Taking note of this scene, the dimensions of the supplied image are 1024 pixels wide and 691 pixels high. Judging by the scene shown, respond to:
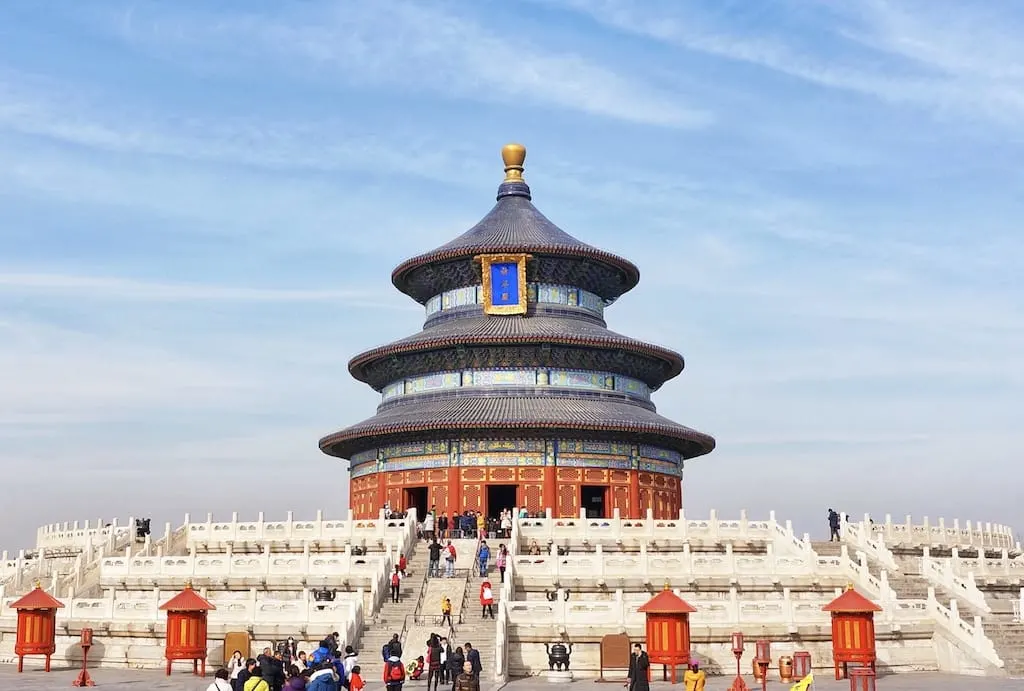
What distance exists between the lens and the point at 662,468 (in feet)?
182

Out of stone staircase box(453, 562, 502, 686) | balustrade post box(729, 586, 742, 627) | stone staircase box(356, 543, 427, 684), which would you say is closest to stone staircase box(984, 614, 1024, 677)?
balustrade post box(729, 586, 742, 627)

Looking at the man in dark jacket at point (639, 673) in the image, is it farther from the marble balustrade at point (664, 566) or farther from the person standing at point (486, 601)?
the marble balustrade at point (664, 566)

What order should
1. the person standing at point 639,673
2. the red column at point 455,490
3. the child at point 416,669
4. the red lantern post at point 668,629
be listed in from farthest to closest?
the red column at point 455,490 < the child at point 416,669 < the red lantern post at point 668,629 < the person standing at point 639,673

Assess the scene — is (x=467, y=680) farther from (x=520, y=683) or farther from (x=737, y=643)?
(x=737, y=643)

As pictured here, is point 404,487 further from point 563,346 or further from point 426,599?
point 426,599

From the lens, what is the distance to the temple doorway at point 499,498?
173 ft

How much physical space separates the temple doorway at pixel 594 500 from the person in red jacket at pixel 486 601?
2040cm

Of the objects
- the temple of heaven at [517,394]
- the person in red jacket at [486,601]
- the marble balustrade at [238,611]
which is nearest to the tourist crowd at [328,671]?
the marble balustrade at [238,611]

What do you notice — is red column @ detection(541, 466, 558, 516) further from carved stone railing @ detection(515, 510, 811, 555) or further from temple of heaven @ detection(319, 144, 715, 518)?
carved stone railing @ detection(515, 510, 811, 555)

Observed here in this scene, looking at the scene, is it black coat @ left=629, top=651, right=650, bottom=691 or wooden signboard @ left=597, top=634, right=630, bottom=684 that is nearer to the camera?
black coat @ left=629, top=651, right=650, bottom=691

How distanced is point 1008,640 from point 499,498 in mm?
26123

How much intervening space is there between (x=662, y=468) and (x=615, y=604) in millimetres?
26330

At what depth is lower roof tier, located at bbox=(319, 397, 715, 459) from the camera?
168 feet

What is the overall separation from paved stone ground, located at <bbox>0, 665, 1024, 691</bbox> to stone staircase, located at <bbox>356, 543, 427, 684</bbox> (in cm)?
173
